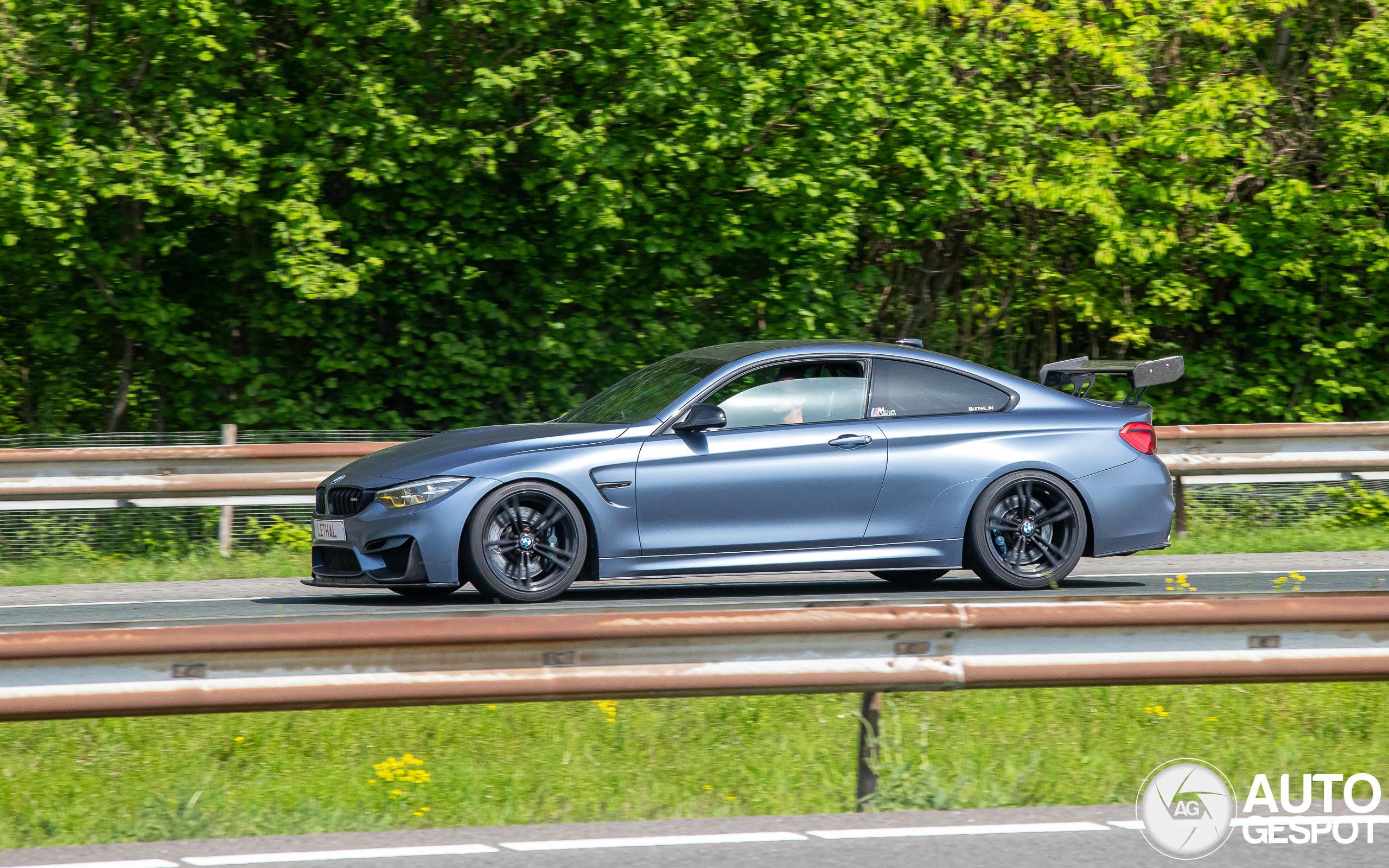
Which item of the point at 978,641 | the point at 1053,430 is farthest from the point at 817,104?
the point at 978,641

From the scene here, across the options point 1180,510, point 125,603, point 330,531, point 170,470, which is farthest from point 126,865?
point 1180,510

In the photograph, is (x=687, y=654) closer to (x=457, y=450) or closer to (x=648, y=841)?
(x=648, y=841)

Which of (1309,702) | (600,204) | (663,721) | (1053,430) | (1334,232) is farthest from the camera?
(1334,232)

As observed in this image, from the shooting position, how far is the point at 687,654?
4.83 metres

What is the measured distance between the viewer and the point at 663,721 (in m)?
5.98

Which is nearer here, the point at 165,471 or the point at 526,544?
the point at 526,544

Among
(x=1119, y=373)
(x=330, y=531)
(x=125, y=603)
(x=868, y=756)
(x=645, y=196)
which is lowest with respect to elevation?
(x=868, y=756)

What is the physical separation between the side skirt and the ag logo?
3497 mm

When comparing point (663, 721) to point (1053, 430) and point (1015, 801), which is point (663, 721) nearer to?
point (1015, 801)

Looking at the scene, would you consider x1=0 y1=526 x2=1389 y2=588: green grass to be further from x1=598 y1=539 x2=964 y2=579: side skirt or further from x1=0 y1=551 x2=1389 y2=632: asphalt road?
x1=598 y1=539 x2=964 y2=579: side skirt

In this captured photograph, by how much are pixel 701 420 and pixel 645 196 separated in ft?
19.8

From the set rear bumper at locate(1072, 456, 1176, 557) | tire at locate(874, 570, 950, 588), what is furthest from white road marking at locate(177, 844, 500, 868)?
rear bumper at locate(1072, 456, 1176, 557)

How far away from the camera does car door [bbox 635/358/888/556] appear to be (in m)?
8.30

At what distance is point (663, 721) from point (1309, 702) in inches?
108
